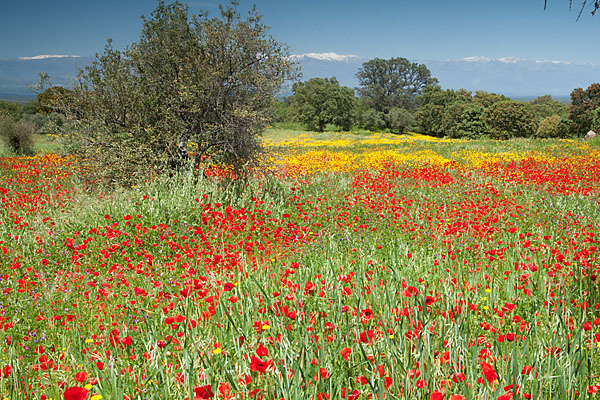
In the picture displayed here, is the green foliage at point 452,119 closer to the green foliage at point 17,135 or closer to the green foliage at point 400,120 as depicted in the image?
the green foliage at point 400,120

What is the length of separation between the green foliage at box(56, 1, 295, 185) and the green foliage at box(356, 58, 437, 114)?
72150 millimetres

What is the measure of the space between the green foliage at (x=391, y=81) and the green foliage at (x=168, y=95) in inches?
2841

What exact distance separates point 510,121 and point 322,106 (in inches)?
1146

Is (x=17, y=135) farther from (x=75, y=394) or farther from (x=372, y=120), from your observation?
(x=372, y=120)

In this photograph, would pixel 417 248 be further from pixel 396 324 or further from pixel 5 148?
pixel 5 148

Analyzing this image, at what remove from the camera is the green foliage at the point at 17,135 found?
1883 centimetres

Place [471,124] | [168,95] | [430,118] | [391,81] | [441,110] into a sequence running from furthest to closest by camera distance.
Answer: [391,81]
[430,118]
[441,110]
[471,124]
[168,95]

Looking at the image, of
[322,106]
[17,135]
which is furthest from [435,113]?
[17,135]

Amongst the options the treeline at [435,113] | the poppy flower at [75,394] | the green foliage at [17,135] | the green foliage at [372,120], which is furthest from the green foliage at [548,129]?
the poppy flower at [75,394]

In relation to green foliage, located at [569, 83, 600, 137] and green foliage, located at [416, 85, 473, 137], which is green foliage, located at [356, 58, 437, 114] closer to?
green foliage, located at [416, 85, 473, 137]

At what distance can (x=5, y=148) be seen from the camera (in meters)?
19.2

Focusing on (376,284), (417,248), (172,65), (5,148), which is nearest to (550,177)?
(417,248)

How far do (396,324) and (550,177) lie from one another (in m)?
10.9

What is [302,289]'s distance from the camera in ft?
11.2
